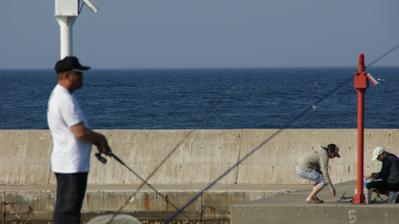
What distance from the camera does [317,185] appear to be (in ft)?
41.6

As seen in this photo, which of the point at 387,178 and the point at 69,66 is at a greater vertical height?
the point at 69,66

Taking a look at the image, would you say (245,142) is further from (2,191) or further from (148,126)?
(148,126)

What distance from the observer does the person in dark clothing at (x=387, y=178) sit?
41.1 ft

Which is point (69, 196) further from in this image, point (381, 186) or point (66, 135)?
point (381, 186)

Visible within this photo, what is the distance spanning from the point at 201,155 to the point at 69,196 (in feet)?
26.0

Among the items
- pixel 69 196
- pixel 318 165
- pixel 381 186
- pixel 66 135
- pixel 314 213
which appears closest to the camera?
pixel 66 135

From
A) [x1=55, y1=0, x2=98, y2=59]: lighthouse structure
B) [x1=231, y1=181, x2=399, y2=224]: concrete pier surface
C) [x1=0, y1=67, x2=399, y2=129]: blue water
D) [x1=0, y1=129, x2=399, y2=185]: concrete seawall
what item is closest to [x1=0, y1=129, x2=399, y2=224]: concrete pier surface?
[x1=0, y1=129, x2=399, y2=185]: concrete seawall

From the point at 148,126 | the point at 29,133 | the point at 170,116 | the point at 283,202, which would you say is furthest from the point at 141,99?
the point at 283,202

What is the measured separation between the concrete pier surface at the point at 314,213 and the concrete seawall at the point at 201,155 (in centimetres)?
400

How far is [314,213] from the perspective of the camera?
468 inches

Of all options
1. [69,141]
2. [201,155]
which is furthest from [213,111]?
[69,141]

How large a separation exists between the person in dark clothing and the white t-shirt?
4870 mm

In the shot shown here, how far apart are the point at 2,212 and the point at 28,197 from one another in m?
0.40

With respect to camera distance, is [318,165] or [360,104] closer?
[360,104]
